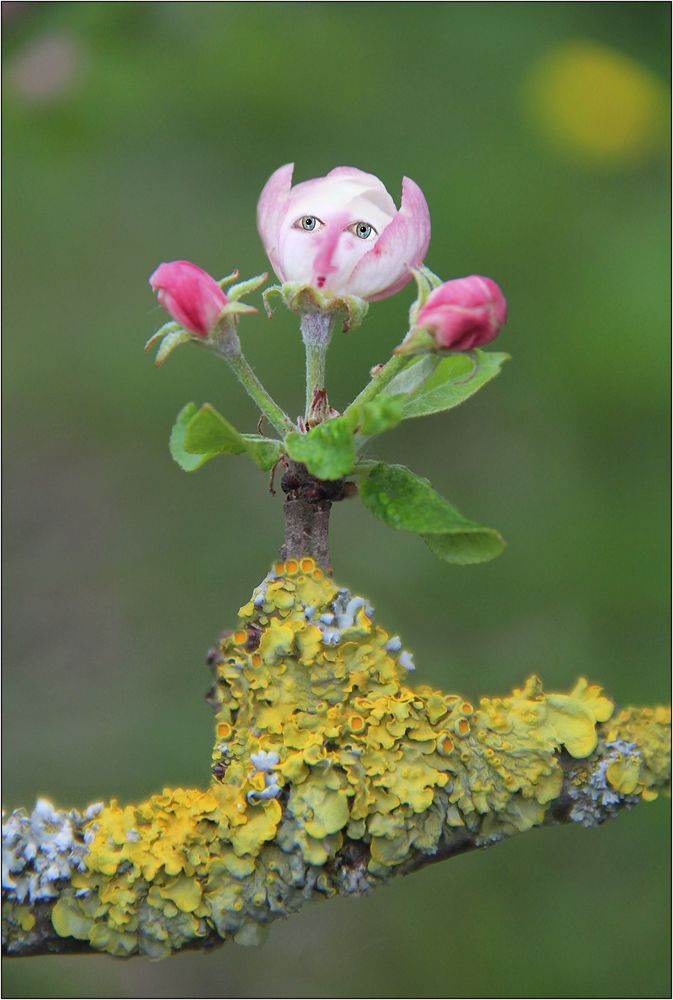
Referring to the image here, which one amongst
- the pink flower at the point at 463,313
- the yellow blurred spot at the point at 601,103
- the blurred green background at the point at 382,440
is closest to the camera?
the pink flower at the point at 463,313

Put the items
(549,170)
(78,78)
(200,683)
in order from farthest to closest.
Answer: (549,170) < (200,683) < (78,78)

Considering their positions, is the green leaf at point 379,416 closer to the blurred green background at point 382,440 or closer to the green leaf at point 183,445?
the green leaf at point 183,445

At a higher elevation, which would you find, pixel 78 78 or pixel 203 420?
pixel 78 78

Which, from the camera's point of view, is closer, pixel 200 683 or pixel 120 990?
pixel 120 990

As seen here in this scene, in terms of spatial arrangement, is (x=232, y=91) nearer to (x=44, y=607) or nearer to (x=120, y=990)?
(x=44, y=607)

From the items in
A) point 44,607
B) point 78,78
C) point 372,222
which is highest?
point 78,78

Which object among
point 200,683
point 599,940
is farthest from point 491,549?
point 200,683

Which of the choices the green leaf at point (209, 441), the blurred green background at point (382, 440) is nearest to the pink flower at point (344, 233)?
the green leaf at point (209, 441)
